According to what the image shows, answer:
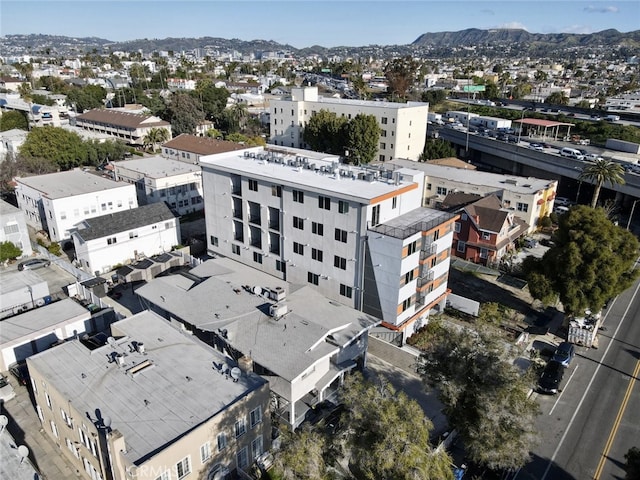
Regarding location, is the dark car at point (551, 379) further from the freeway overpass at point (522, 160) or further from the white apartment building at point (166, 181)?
the white apartment building at point (166, 181)

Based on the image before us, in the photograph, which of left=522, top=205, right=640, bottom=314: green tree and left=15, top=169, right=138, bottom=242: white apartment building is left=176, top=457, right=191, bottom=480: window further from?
left=15, top=169, right=138, bottom=242: white apartment building

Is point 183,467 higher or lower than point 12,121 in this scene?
lower

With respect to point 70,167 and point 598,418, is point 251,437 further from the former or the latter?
point 70,167

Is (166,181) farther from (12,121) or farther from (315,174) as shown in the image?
(12,121)

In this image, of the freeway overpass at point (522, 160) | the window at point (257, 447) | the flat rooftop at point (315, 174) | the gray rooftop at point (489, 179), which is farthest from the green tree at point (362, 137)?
the window at point (257, 447)

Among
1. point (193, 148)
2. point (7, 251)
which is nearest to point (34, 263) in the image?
point (7, 251)

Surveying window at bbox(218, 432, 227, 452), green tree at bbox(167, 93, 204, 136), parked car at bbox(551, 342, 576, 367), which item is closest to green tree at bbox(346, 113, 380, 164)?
green tree at bbox(167, 93, 204, 136)
